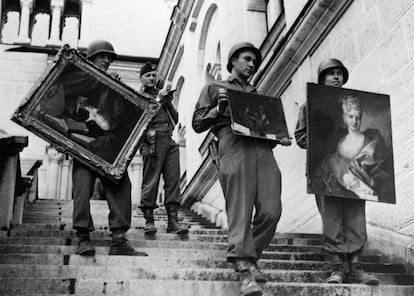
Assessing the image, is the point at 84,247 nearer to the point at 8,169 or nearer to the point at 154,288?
the point at 154,288

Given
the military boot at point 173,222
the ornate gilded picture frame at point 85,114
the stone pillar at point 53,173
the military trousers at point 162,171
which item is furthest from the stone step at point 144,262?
the stone pillar at point 53,173

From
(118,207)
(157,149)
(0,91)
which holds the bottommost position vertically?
(118,207)

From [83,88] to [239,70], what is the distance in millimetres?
1541

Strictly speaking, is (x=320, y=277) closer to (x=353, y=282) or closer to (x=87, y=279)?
(x=353, y=282)

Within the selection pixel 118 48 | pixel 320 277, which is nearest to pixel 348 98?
pixel 320 277

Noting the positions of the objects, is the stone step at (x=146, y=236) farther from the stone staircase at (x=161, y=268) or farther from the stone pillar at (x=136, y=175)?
the stone pillar at (x=136, y=175)

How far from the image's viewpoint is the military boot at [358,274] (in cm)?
530

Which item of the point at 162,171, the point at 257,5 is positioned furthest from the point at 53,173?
the point at 162,171

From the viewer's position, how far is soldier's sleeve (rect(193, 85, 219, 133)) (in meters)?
5.58

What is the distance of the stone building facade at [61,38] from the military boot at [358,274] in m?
16.4

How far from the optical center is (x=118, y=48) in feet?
89.1

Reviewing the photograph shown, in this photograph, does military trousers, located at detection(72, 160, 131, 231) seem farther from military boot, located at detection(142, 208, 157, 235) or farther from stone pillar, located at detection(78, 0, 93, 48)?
stone pillar, located at detection(78, 0, 93, 48)

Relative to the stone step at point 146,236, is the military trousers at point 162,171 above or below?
above

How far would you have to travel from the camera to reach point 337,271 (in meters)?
5.61
